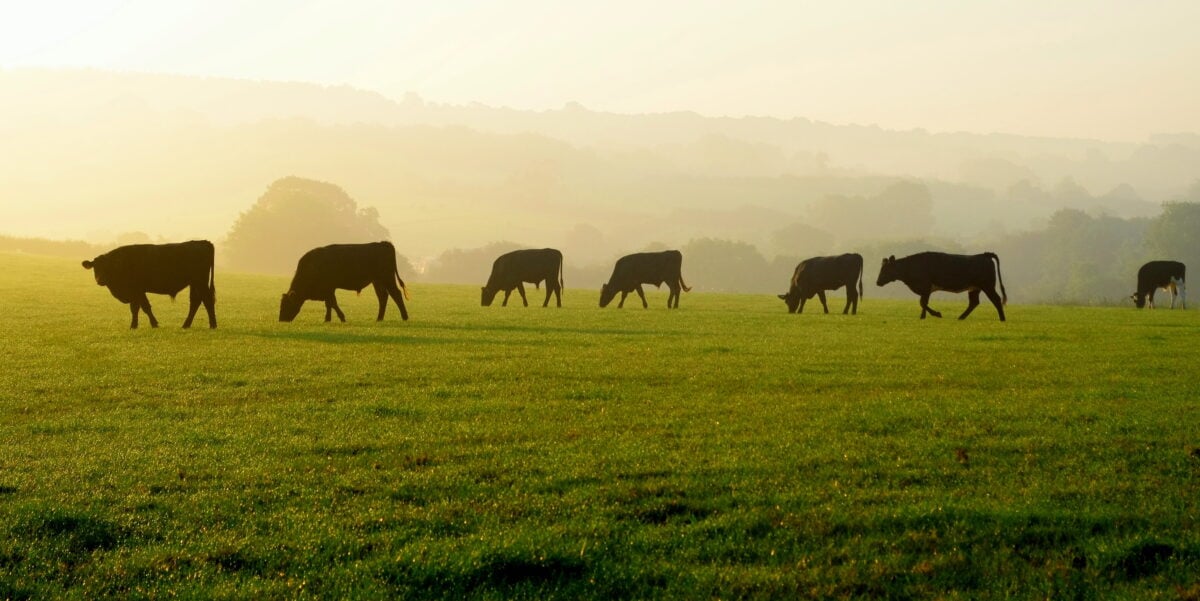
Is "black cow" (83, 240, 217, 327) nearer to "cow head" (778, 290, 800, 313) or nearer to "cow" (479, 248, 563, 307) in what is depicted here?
"cow" (479, 248, 563, 307)

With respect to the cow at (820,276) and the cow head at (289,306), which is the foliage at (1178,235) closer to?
the cow at (820,276)

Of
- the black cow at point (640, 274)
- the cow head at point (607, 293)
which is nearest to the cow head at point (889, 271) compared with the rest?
the black cow at point (640, 274)

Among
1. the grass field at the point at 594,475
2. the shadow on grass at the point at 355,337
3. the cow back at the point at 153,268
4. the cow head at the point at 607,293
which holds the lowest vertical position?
the grass field at the point at 594,475

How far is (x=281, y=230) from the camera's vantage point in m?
101

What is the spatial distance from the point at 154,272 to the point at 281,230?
81.0m

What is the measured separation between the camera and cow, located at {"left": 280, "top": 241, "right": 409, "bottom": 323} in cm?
2758

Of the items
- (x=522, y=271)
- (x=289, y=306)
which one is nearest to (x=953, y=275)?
(x=522, y=271)

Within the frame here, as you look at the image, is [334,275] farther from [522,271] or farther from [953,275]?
[953,275]

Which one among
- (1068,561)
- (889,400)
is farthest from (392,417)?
(1068,561)

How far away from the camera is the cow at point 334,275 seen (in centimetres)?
2758

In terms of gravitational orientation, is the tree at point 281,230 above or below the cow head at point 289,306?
above

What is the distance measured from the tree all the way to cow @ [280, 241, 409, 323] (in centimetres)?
7500

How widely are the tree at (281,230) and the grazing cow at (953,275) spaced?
78.3 metres

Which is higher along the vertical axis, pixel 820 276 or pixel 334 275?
pixel 820 276
